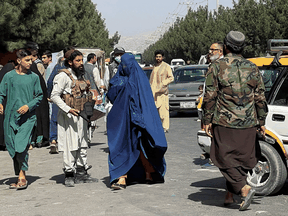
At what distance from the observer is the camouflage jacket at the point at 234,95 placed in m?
5.68

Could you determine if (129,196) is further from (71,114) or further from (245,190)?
(245,190)

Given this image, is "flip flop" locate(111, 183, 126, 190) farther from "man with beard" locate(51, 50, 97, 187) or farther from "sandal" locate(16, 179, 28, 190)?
"sandal" locate(16, 179, 28, 190)

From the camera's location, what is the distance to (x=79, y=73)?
7676 millimetres

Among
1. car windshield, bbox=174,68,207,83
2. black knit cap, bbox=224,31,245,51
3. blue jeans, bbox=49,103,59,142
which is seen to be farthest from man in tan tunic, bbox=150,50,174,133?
car windshield, bbox=174,68,207,83

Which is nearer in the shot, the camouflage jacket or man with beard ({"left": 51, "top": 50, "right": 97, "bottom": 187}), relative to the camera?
the camouflage jacket

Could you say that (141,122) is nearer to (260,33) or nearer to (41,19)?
(41,19)

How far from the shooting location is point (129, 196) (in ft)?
22.1

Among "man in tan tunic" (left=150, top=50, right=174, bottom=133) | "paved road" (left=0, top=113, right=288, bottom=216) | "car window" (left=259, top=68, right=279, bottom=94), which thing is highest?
"car window" (left=259, top=68, right=279, bottom=94)

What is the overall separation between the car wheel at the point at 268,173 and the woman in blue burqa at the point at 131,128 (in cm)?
139

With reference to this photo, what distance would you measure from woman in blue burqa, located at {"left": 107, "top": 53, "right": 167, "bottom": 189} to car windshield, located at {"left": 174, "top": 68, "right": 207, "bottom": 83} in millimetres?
12198

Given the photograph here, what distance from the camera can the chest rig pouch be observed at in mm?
7473

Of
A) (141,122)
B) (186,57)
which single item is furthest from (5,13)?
(186,57)

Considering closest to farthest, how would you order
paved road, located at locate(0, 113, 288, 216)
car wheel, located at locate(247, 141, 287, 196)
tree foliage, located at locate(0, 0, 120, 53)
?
paved road, located at locate(0, 113, 288, 216), car wheel, located at locate(247, 141, 287, 196), tree foliage, located at locate(0, 0, 120, 53)

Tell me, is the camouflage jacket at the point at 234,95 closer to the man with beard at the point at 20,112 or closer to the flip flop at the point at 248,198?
the flip flop at the point at 248,198
